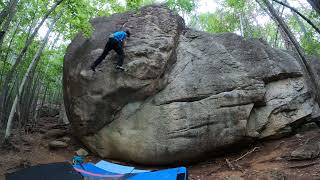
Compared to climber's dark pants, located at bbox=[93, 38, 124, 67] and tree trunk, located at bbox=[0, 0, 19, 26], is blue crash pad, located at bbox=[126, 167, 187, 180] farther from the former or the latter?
tree trunk, located at bbox=[0, 0, 19, 26]

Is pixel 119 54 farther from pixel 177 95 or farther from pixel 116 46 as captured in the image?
pixel 177 95

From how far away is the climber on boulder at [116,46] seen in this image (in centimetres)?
805

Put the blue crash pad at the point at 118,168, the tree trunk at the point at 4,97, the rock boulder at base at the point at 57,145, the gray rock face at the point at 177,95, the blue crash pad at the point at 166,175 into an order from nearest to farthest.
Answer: the blue crash pad at the point at 166,175
the blue crash pad at the point at 118,168
the gray rock face at the point at 177,95
the tree trunk at the point at 4,97
the rock boulder at base at the point at 57,145

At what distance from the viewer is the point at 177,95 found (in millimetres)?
8203

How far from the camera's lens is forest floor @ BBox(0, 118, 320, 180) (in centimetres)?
688

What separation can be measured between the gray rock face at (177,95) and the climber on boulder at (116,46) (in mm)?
236

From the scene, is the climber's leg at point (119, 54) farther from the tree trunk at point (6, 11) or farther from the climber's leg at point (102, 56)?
the tree trunk at point (6, 11)

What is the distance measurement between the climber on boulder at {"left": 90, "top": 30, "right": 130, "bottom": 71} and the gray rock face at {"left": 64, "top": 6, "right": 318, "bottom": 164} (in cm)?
24

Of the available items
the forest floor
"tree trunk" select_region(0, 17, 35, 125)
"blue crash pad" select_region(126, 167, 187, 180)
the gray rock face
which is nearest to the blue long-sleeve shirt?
the gray rock face

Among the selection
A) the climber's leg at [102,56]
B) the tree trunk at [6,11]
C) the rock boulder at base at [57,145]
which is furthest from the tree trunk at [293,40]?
the rock boulder at base at [57,145]

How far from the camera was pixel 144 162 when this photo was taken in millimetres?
8094

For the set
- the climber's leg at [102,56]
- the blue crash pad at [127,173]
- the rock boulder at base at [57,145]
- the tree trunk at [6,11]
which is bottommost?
the blue crash pad at [127,173]

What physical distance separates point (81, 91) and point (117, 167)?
2.46m

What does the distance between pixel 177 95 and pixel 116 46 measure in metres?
1.87
